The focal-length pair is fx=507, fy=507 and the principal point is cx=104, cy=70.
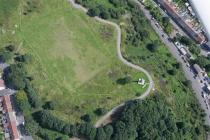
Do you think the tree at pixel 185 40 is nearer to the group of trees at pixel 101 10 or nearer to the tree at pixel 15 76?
the group of trees at pixel 101 10

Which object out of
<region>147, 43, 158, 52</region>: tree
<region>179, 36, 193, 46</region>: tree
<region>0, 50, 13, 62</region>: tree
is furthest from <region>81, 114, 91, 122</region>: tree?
<region>179, 36, 193, 46</region>: tree

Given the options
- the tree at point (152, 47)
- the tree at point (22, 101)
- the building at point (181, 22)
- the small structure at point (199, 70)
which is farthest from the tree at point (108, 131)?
the building at point (181, 22)

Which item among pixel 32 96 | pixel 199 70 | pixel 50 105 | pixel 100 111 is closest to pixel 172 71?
pixel 199 70

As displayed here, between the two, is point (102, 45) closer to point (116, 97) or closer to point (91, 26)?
point (91, 26)

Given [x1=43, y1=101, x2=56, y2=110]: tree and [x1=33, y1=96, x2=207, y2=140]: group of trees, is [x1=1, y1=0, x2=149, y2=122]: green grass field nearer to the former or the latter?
[x1=43, y1=101, x2=56, y2=110]: tree

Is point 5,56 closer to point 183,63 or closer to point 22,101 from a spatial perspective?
point 22,101

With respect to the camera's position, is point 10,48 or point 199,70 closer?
point 10,48
